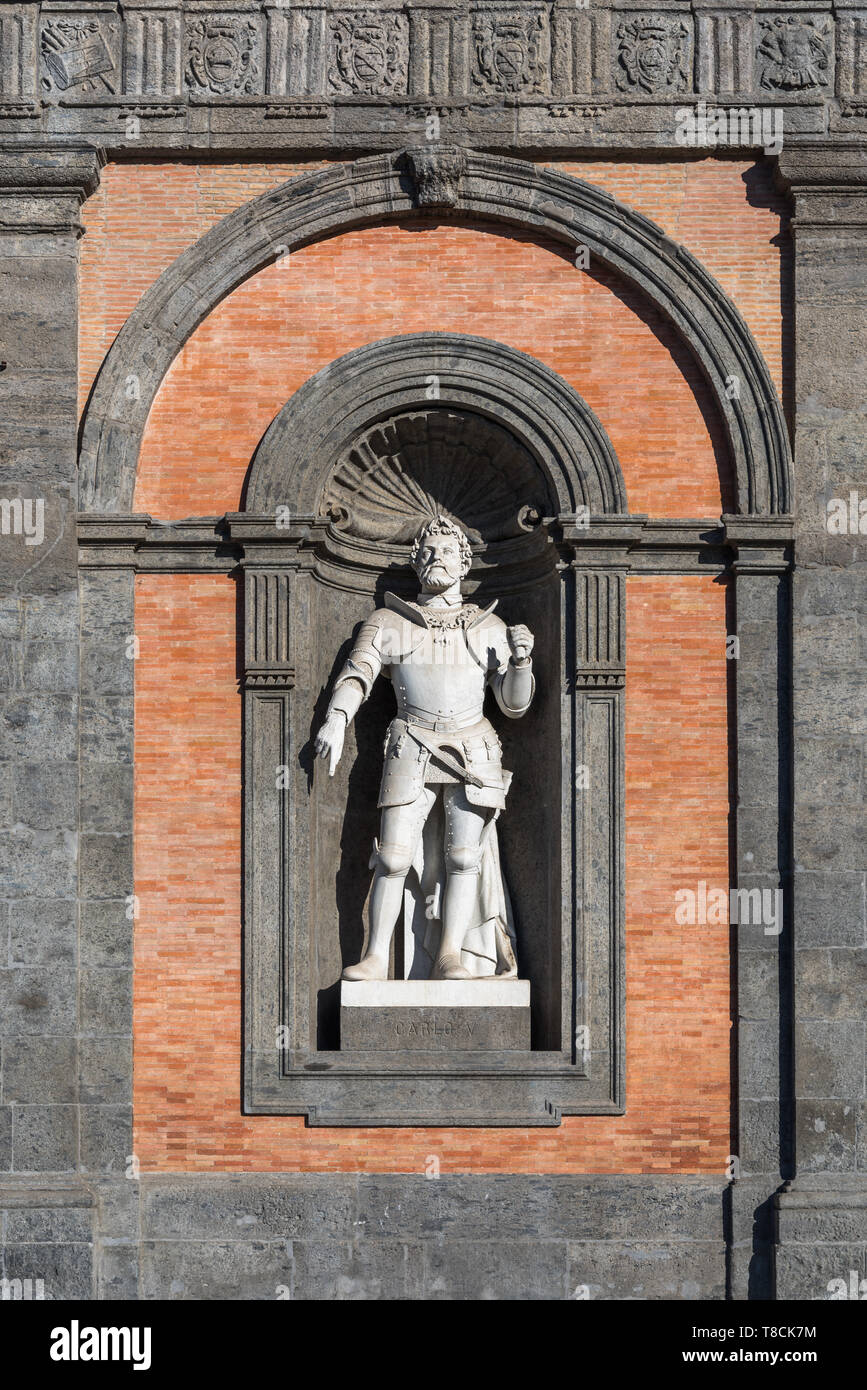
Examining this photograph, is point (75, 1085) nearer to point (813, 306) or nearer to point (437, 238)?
point (437, 238)

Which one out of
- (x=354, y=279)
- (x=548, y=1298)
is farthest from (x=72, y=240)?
(x=548, y=1298)

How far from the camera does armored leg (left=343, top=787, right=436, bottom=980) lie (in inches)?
596

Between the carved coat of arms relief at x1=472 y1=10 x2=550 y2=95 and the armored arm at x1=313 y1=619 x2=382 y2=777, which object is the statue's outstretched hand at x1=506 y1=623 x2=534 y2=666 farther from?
the carved coat of arms relief at x1=472 y1=10 x2=550 y2=95

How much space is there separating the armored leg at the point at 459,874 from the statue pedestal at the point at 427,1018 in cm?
17

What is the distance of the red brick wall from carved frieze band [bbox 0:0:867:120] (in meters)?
3.58

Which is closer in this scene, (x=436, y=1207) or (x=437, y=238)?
(x=436, y=1207)

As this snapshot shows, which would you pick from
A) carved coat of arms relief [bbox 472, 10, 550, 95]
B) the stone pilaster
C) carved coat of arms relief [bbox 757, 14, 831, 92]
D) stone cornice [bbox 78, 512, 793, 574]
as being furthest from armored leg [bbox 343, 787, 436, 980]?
carved coat of arms relief [bbox 757, 14, 831, 92]

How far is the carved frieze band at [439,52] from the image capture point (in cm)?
1536

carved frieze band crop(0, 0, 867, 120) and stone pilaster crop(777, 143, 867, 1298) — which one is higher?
carved frieze band crop(0, 0, 867, 120)

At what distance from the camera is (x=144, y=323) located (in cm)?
1532

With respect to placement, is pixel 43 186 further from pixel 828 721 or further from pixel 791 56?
pixel 828 721

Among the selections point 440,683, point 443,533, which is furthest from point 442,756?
point 443,533

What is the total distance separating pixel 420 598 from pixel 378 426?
130 centimetres

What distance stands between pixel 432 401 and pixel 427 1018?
4.43 m
